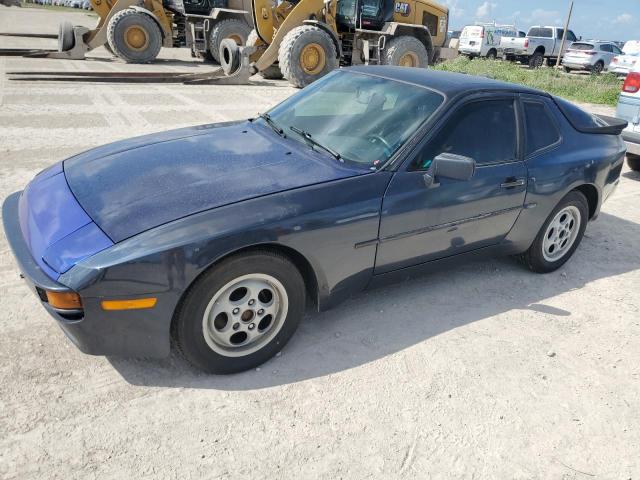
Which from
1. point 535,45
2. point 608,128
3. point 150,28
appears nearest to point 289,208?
point 608,128

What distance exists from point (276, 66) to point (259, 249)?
12605 millimetres

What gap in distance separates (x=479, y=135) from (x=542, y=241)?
3.76 feet

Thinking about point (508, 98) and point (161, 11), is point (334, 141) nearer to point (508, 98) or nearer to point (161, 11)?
point (508, 98)

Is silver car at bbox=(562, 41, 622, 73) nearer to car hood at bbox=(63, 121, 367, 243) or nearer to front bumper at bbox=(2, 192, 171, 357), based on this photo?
car hood at bbox=(63, 121, 367, 243)

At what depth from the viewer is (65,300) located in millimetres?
2242

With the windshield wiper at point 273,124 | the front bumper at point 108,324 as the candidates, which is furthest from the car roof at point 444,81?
the front bumper at point 108,324

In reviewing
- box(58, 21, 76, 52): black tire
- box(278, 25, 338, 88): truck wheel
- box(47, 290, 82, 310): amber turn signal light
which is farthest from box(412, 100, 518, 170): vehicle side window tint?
box(58, 21, 76, 52): black tire

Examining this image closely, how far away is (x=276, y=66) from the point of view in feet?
46.5

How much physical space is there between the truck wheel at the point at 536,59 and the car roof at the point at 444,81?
26049mm

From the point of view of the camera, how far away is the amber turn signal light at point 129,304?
2.27 metres

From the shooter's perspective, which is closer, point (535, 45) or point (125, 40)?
point (125, 40)

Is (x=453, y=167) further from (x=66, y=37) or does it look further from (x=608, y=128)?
(x=66, y=37)

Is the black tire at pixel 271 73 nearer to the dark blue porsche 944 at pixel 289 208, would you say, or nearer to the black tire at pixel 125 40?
the black tire at pixel 125 40

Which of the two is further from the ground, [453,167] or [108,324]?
[453,167]
